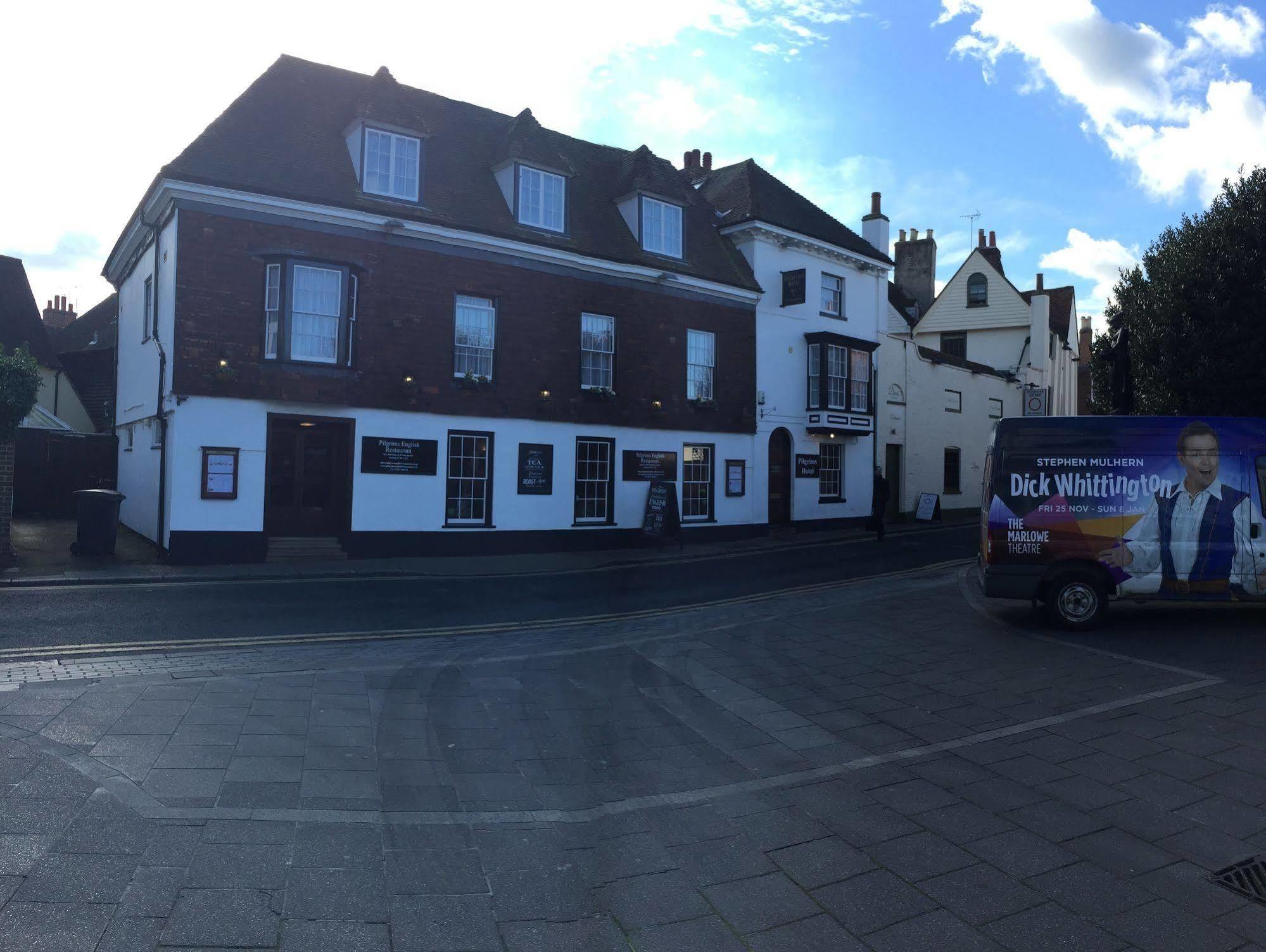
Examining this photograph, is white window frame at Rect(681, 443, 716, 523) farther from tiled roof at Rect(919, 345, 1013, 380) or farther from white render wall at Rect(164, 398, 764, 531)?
tiled roof at Rect(919, 345, 1013, 380)

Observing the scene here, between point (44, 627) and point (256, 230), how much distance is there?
9.76m

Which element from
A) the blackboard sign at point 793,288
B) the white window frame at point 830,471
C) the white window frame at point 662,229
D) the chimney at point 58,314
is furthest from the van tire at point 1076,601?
the chimney at point 58,314

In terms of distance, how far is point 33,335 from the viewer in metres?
36.2

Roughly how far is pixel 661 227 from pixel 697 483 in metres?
7.34

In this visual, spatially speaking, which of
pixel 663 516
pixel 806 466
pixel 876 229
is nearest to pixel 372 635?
pixel 663 516

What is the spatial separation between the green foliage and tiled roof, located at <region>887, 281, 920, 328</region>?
35897 millimetres

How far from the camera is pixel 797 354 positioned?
27.3 m

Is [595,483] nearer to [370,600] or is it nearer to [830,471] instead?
[830,471]

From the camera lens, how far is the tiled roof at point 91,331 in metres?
37.1

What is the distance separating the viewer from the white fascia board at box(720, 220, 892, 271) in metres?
26.1

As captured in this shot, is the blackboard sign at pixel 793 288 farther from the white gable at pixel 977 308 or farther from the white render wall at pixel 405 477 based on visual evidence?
the white gable at pixel 977 308

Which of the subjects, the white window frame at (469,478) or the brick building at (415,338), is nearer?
the brick building at (415,338)

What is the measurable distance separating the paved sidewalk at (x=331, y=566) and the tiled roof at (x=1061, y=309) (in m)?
28.9


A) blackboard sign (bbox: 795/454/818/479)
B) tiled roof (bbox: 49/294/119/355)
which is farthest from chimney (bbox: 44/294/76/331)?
blackboard sign (bbox: 795/454/818/479)
